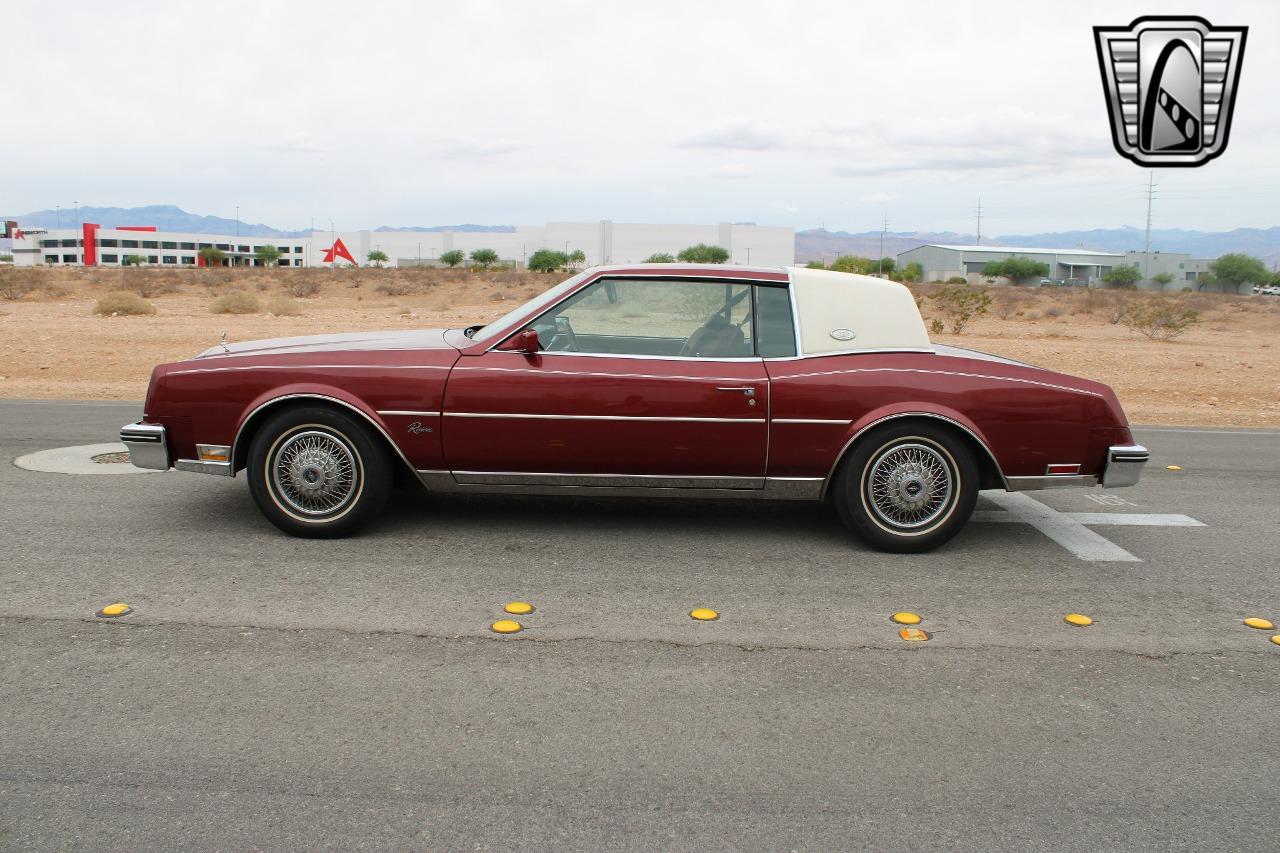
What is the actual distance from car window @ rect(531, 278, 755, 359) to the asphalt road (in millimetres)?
1063

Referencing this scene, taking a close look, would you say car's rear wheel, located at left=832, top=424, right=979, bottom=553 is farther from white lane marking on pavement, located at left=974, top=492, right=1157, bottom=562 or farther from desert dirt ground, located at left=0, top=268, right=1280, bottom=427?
desert dirt ground, located at left=0, top=268, right=1280, bottom=427

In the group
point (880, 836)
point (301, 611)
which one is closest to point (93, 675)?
point (301, 611)

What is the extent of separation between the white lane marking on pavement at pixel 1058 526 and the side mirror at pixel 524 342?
9.84 feet

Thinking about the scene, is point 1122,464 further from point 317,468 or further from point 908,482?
point 317,468

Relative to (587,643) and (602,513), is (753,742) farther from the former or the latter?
(602,513)

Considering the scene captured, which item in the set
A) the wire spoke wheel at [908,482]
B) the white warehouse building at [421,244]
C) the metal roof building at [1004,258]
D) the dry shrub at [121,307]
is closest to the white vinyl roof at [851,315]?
the wire spoke wheel at [908,482]

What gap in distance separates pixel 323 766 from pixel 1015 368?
4.23 meters

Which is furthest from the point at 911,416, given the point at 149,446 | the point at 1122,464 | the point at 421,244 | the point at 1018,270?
the point at 421,244

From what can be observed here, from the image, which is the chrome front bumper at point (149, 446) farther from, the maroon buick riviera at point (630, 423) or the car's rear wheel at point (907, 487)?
the car's rear wheel at point (907, 487)

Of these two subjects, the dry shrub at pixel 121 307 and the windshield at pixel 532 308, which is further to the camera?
the dry shrub at pixel 121 307

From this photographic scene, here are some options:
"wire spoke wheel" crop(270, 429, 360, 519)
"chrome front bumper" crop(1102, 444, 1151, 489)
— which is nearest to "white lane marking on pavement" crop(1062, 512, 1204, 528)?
"chrome front bumper" crop(1102, 444, 1151, 489)

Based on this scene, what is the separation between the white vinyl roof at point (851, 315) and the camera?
19.6 ft

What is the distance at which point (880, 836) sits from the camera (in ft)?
10.1

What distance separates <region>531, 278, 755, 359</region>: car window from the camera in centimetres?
594
